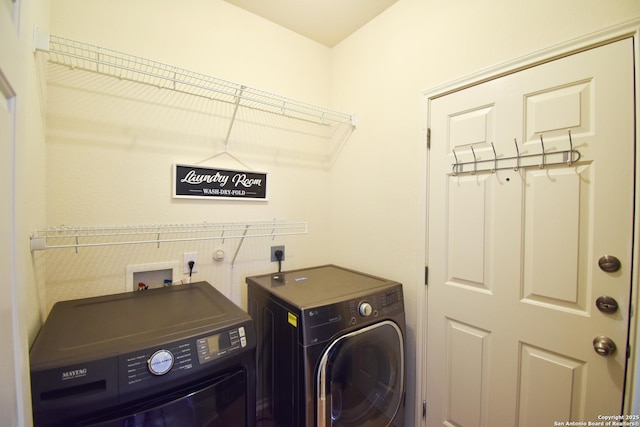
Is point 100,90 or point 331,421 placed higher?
point 100,90

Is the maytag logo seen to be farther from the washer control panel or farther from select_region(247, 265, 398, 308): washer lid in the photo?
select_region(247, 265, 398, 308): washer lid

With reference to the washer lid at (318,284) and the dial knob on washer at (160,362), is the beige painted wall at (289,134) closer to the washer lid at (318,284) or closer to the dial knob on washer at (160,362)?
the washer lid at (318,284)

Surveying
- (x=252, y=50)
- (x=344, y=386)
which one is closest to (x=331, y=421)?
(x=344, y=386)

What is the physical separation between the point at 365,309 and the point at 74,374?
3.68 ft

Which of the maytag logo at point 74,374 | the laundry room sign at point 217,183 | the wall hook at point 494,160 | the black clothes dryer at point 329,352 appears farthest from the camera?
the laundry room sign at point 217,183

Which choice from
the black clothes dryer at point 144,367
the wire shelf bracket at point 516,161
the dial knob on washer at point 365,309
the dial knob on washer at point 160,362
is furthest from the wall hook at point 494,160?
the dial knob on washer at point 160,362

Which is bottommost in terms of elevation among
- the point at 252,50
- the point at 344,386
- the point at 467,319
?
the point at 344,386

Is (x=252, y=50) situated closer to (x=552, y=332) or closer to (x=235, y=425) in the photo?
(x=235, y=425)

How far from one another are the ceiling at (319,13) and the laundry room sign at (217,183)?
1105 millimetres

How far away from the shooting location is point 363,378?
1412mm

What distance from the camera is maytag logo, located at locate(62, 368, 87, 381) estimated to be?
757 millimetres

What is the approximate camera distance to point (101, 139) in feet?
4.58

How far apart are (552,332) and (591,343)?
12cm

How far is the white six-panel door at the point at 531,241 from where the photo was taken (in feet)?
3.37
